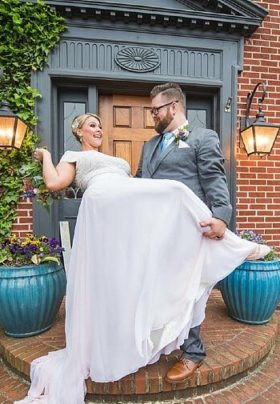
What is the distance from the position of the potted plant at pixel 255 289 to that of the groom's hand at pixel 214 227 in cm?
81

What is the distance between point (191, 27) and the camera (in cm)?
337

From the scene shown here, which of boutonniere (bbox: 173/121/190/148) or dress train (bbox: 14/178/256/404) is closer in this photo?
dress train (bbox: 14/178/256/404)

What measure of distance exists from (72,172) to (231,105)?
2.27m

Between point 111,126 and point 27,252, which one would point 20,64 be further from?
point 27,252

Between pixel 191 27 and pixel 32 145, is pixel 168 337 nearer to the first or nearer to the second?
pixel 32 145

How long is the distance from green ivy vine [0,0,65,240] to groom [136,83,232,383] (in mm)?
1564

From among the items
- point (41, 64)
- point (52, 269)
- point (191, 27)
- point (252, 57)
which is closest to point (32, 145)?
point (41, 64)

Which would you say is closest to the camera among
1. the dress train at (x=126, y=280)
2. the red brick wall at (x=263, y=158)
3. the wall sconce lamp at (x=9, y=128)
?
the dress train at (x=126, y=280)

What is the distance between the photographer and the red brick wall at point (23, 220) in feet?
10.5

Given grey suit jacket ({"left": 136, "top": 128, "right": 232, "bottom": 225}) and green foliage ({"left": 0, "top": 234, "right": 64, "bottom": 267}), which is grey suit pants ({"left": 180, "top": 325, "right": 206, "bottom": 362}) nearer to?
grey suit jacket ({"left": 136, "top": 128, "right": 232, "bottom": 225})

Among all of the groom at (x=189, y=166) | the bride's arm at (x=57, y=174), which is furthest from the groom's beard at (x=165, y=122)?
the bride's arm at (x=57, y=174)

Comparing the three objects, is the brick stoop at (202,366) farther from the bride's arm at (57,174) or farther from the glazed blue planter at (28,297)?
the bride's arm at (57,174)

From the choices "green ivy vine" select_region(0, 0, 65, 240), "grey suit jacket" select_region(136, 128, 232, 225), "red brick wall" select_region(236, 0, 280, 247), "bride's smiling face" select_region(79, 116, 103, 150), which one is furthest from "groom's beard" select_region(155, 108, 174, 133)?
"red brick wall" select_region(236, 0, 280, 247)

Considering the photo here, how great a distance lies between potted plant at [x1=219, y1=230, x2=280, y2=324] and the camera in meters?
2.48
